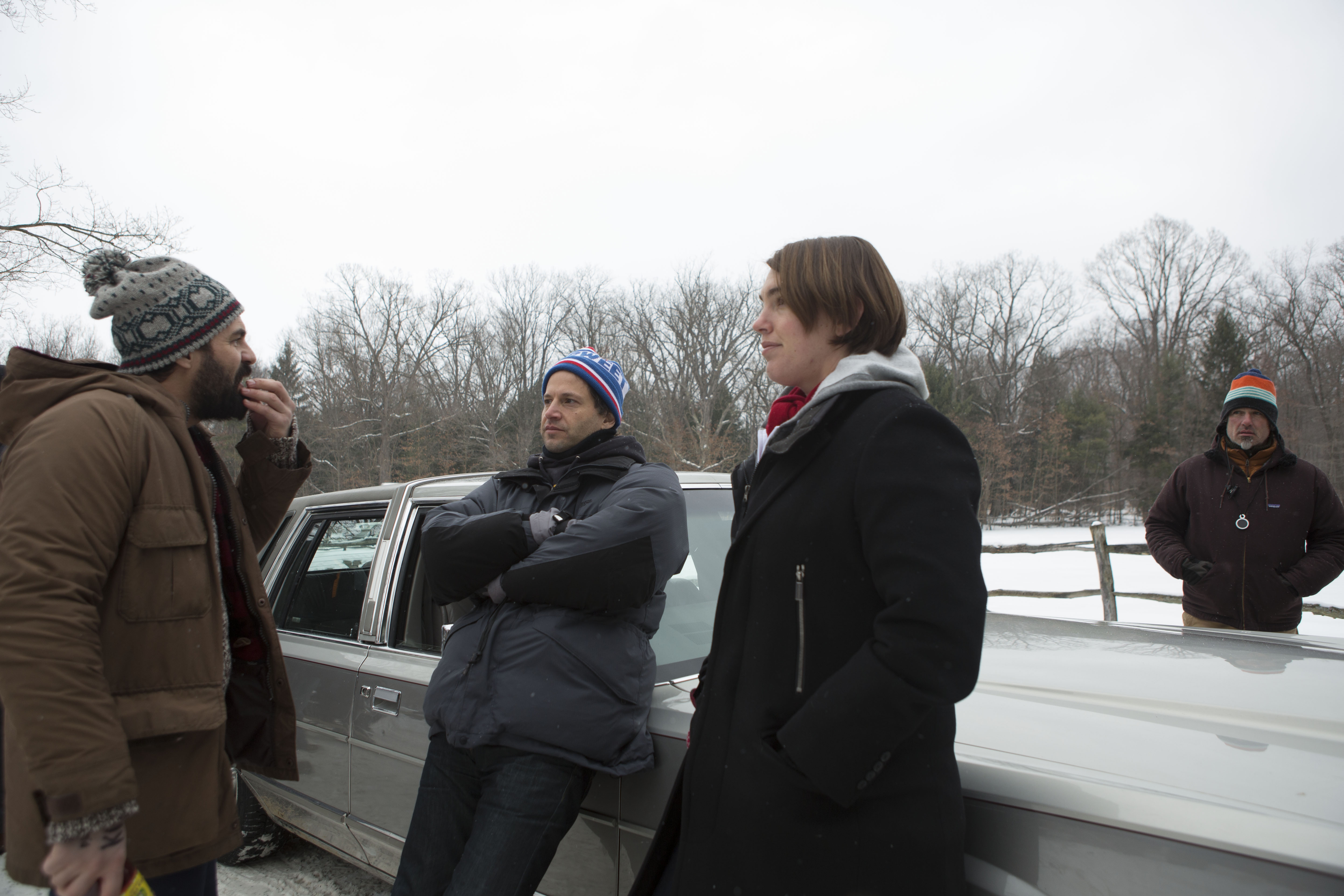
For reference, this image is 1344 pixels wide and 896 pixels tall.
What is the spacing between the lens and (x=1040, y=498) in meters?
37.5

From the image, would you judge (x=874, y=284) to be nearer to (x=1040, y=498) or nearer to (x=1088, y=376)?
(x=1040, y=498)

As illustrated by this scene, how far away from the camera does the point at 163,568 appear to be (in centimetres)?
160

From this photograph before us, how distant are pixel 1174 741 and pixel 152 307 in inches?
96.9

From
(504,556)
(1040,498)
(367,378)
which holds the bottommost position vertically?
(1040,498)

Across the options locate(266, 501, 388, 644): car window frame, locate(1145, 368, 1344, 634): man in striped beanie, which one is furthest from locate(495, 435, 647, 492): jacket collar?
locate(1145, 368, 1344, 634): man in striped beanie

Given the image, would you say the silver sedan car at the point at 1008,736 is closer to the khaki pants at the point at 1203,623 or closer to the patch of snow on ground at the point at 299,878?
the patch of snow on ground at the point at 299,878

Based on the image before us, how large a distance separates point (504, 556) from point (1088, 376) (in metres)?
49.5

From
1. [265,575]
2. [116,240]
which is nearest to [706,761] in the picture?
[265,575]

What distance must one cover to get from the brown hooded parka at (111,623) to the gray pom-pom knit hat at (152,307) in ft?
0.42

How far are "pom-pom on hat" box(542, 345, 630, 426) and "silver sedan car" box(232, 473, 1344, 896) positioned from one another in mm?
526

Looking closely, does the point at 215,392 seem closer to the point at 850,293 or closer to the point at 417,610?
the point at 417,610

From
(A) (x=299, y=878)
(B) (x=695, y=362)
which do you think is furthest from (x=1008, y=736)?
(B) (x=695, y=362)

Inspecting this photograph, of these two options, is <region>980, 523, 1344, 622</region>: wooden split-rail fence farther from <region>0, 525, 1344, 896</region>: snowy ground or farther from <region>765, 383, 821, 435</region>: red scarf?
<region>765, 383, 821, 435</region>: red scarf

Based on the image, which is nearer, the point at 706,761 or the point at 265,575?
the point at 706,761
